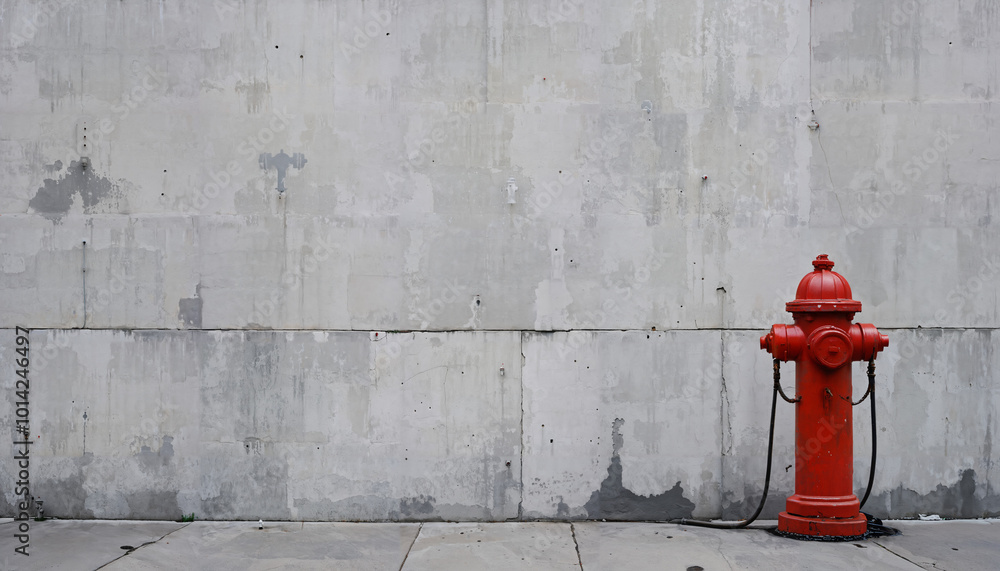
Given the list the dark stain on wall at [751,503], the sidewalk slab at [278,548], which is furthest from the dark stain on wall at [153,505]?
the dark stain on wall at [751,503]

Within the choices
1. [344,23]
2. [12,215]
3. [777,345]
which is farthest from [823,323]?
[12,215]

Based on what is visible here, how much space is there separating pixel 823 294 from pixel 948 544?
6.15ft

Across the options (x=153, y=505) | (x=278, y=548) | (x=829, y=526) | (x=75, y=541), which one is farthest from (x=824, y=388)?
(x=75, y=541)

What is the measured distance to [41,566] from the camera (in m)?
4.47

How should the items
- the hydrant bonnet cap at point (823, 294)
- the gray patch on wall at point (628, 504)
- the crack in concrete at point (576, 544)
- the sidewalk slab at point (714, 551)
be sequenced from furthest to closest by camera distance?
the gray patch on wall at point (628, 504), the hydrant bonnet cap at point (823, 294), the crack in concrete at point (576, 544), the sidewalk slab at point (714, 551)

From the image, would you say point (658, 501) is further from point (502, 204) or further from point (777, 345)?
point (502, 204)

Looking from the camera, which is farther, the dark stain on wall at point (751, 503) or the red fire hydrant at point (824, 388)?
the dark stain on wall at point (751, 503)

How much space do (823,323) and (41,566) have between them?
16.6 ft

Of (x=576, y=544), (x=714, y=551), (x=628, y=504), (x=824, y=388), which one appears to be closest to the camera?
(x=714, y=551)

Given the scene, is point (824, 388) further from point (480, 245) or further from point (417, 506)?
point (417, 506)

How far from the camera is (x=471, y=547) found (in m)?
4.90

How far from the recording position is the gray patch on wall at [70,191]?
5.54 m

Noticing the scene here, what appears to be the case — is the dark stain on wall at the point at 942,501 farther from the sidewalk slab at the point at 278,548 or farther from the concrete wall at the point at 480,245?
the sidewalk slab at the point at 278,548

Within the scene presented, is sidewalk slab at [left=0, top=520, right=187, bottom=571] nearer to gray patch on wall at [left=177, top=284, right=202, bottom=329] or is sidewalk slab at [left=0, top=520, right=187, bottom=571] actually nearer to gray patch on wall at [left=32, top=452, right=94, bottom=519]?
gray patch on wall at [left=32, top=452, right=94, bottom=519]
